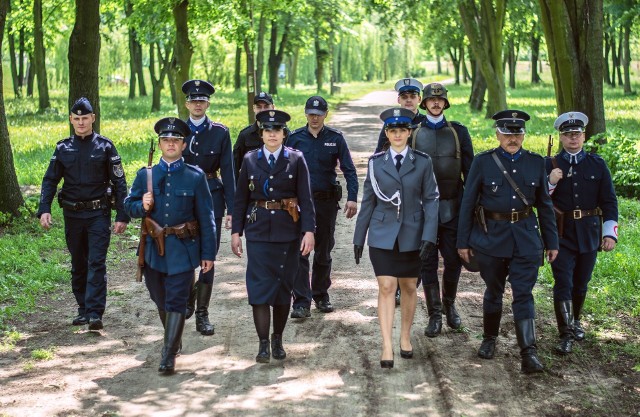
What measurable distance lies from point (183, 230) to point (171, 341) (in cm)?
91

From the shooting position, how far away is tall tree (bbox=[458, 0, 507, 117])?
2869cm

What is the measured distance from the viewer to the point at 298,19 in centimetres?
4272

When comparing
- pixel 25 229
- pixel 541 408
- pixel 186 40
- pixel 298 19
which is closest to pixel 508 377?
pixel 541 408

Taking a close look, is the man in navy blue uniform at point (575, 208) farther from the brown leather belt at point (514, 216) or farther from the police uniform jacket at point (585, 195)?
the brown leather belt at point (514, 216)

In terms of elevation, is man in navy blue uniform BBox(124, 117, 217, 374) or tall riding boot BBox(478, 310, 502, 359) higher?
man in navy blue uniform BBox(124, 117, 217, 374)

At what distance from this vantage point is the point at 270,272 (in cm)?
778

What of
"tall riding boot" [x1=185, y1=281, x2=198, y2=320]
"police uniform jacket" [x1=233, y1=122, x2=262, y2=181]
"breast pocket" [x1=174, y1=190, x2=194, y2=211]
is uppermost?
"police uniform jacket" [x1=233, y1=122, x2=262, y2=181]

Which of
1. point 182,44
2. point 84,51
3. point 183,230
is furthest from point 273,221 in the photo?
point 182,44

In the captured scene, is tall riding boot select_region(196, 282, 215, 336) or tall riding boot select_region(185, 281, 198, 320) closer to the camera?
tall riding boot select_region(196, 282, 215, 336)

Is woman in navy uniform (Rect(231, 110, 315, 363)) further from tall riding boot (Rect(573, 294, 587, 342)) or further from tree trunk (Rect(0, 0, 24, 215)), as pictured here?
tree trunk (Rect(0, 0, 24, 215))

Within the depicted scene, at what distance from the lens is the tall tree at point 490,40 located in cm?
2869

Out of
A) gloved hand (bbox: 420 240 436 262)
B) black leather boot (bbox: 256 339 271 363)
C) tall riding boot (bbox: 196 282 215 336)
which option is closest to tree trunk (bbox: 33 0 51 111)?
tall riding boot (bbox: 196 282 215 336)

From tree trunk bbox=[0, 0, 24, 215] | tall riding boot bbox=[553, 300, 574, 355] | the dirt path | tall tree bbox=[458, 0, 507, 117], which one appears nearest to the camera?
the dirt path

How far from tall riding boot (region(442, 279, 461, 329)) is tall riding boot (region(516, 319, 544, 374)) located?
1.20m
